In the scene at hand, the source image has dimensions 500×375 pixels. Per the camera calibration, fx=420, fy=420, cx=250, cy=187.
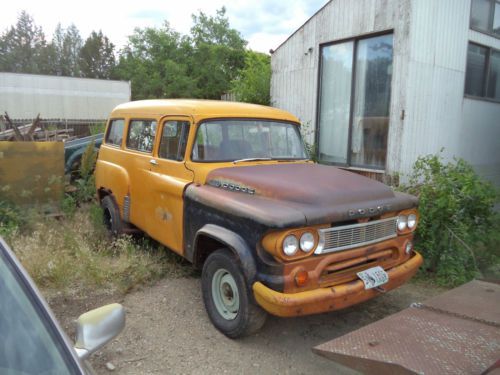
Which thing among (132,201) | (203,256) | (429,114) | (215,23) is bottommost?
(203,256)

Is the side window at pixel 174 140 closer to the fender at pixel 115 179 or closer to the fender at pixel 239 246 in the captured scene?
the fender at pixel 115 179

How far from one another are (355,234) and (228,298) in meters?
1.25

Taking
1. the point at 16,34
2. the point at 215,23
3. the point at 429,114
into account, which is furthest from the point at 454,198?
the point at 16,34

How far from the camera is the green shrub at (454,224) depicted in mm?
5051

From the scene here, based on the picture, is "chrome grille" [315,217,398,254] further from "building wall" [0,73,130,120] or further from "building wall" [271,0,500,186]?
"building wall" [0,73,130,120]

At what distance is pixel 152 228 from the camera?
482cm

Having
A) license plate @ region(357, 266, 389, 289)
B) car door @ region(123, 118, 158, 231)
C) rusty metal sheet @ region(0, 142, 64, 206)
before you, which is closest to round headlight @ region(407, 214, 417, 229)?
license plate @ region(357, 266, 389, 289)

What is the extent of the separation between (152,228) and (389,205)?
2631mm

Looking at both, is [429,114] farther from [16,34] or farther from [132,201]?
[16,34]

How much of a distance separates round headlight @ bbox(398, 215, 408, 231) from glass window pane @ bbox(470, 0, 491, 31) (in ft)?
19.1

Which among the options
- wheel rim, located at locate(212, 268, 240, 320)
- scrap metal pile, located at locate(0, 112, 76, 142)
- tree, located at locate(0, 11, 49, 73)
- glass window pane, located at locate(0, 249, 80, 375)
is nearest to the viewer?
glass window pane, located at locate(0, 249, 80, 375)

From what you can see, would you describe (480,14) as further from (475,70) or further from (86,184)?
(86,184)

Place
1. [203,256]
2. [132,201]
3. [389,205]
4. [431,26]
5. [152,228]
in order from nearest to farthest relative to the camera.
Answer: [389,205] → [203,256] → [152,228] → [132,201] → [431,26]

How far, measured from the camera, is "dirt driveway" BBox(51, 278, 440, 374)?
329cm
